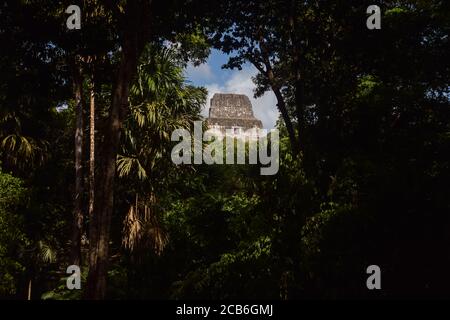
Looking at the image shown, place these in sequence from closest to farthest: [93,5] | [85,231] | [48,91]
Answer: [93,5] < [48,91] < [85,231]

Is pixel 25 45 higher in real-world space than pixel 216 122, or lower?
lower

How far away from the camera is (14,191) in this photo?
42.3 ft

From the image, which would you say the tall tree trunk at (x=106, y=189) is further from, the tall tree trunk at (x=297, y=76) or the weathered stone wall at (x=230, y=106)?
the weathered stone wall at (x=230, y=106)

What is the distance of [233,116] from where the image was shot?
5612cm

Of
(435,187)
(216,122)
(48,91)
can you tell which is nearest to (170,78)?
(48,91)

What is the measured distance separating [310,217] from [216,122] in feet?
159

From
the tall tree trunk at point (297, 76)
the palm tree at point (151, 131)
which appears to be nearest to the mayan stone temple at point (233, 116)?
the palm tree at point (151, 131)

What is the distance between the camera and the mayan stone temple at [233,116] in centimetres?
5456

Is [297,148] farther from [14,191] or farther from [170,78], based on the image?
[14,191]

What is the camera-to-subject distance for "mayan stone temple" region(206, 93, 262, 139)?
179 feet

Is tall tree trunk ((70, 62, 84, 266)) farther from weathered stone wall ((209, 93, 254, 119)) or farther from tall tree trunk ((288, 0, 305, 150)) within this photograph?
weathered stone wall ((209, 93, 254, 119))

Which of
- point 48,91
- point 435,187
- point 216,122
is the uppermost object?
point 216,122

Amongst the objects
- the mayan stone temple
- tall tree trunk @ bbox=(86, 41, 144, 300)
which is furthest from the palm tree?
the mayan stone temple

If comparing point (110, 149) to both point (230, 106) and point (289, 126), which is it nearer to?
point (289, 126)
